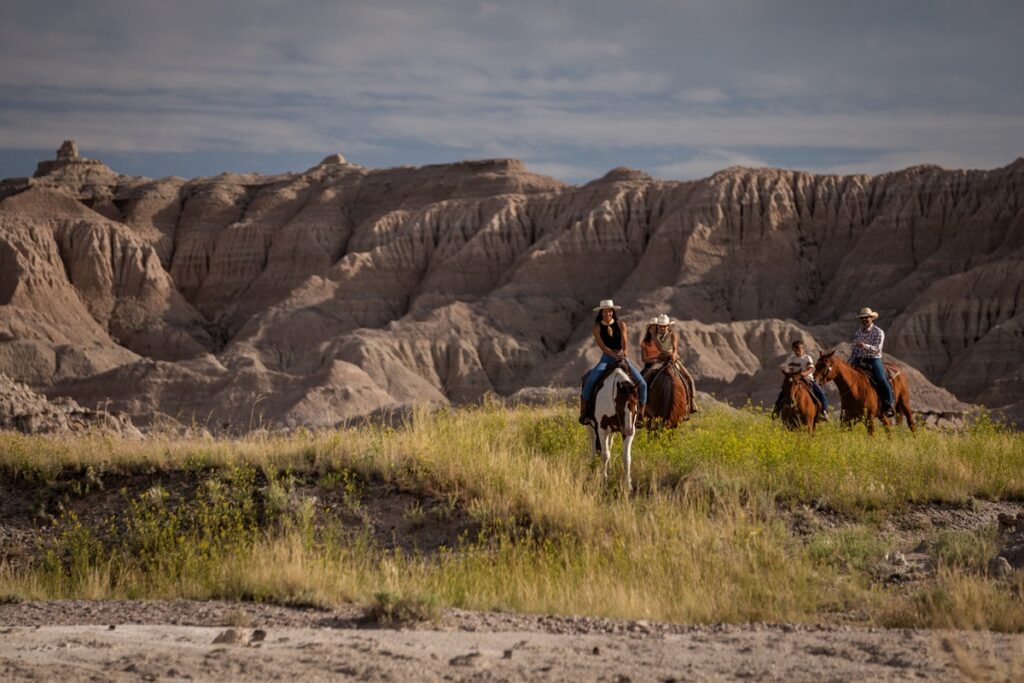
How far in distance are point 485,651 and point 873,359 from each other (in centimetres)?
1580

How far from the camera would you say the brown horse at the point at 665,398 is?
19.2 m

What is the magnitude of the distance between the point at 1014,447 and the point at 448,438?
9.13m

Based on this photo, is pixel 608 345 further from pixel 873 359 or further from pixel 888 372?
pixel 888 372

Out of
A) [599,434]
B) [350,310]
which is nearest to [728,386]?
[350,310]

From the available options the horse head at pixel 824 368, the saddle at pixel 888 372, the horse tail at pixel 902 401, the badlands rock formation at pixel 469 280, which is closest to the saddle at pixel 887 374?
the saddle at pixel 888 372

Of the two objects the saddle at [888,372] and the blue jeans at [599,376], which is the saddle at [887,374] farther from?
the blue jeans at [599,376]

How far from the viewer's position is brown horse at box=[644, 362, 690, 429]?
1920cm

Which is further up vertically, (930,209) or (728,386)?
(930,209)

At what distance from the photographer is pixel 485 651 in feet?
30.2

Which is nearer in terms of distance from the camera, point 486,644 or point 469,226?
point 486,644

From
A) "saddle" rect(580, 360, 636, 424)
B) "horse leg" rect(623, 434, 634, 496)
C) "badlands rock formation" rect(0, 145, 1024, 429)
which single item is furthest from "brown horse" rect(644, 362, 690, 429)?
"badlands rock formation" rect(0, 145, 1024, 429)

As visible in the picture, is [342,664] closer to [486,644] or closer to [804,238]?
[486,644]

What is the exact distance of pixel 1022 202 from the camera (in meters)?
90.0

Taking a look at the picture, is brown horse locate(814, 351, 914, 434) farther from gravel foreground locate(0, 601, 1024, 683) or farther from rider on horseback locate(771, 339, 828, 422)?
gravel foreground locate(0, 601, 1024, 683)
